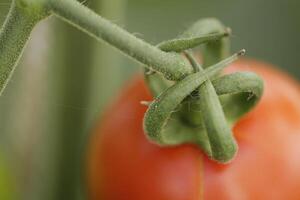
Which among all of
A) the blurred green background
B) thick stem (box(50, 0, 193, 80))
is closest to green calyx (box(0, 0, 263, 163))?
thick stem (box(50, 0, 193, 80))

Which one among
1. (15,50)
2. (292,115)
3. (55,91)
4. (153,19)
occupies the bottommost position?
(15,50)

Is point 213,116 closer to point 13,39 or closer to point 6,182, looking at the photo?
point 13,39

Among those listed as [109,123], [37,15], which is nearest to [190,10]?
[109,123]

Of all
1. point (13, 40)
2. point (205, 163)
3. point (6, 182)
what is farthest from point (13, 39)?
point (6, 182)

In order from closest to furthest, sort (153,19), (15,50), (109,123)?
(15,50) < (109,123) < (153,19)

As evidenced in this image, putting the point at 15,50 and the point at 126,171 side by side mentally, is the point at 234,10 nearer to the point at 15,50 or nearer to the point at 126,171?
the point at 126,171

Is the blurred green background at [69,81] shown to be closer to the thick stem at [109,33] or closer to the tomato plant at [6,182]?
the tomato plant at [6,182]
